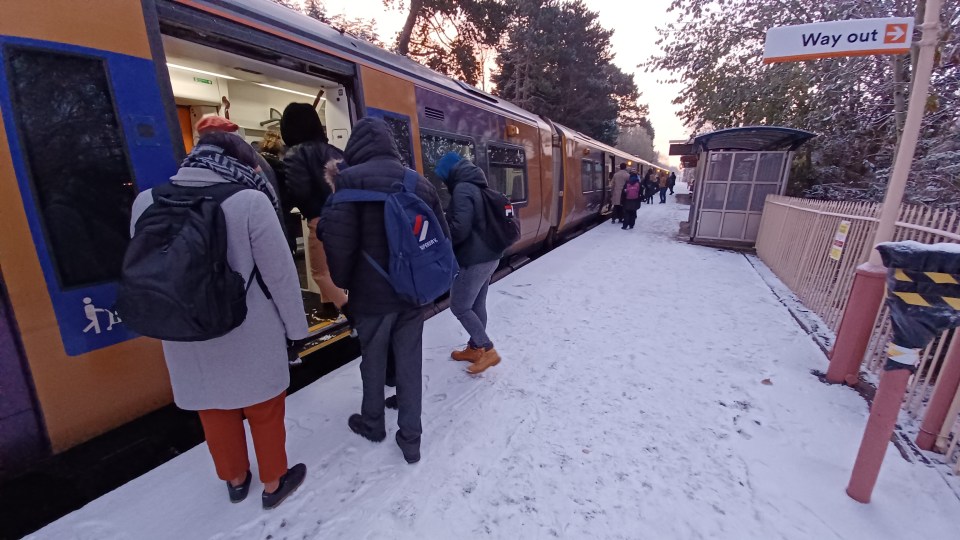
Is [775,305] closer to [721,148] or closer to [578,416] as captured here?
[578,416]

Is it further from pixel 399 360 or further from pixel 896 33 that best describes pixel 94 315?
pixel 896 33

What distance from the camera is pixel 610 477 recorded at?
2184mm

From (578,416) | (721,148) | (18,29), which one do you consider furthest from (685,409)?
(721,148)

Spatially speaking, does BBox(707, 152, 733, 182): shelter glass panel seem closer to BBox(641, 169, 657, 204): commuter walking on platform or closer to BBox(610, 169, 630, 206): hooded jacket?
BBox(610, 169, 630, 206): hooded jacket

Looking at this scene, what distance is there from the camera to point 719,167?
9109 millimetres

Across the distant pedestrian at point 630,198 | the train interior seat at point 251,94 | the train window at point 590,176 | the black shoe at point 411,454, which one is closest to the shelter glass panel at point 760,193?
the distant pedestrian at point 630,198

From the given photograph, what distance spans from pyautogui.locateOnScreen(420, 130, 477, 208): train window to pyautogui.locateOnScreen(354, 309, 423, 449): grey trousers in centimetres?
241

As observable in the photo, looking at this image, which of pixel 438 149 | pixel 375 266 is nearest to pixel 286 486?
pixel 375 266

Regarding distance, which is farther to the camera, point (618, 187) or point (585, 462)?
point (618, 187)

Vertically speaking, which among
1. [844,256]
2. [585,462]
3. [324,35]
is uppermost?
[324,35]

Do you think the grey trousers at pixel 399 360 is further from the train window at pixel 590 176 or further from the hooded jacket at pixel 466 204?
the train window at pixel 590 176

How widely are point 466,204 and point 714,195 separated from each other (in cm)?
879

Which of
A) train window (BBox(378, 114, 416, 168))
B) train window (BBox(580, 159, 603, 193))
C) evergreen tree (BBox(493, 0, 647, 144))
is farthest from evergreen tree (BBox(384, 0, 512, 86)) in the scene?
train window (BBox(378, 114, 416, 168))

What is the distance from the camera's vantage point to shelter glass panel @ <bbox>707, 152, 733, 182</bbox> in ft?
29.4
